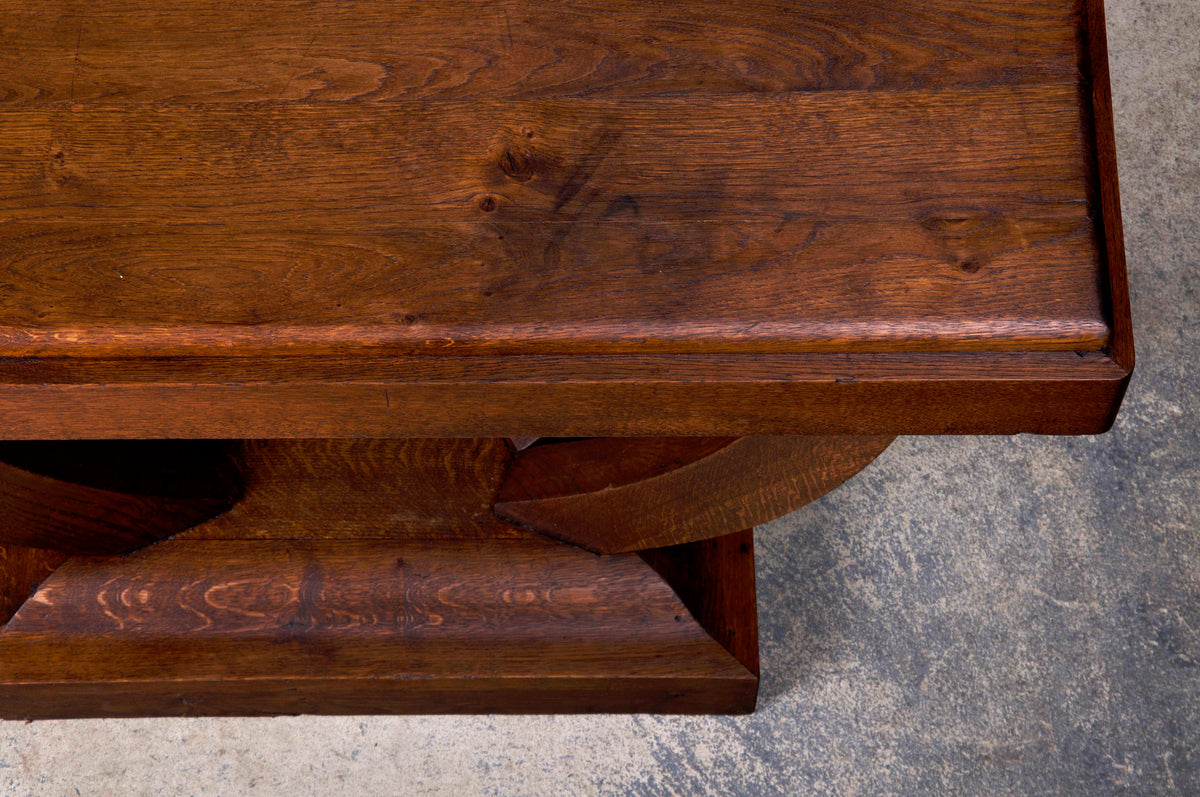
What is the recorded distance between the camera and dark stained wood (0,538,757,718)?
51.1 inches

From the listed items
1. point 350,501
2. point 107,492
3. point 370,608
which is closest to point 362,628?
point 370,608

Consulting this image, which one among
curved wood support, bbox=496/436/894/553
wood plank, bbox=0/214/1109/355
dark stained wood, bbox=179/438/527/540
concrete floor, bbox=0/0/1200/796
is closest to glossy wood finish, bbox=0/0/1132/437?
wood plank, bbox=0/214/1109/355

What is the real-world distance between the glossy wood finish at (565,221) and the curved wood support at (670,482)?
18 cm

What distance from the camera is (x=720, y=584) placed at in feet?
4.38

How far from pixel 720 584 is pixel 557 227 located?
608 millimetres

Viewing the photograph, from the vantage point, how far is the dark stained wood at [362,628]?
1.30 m

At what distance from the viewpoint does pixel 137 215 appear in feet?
2.95

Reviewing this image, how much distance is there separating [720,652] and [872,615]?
0.26 meters

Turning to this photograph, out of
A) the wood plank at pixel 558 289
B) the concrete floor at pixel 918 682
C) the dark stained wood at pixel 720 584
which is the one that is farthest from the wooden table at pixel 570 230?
the concrete floor at pixel 918 682

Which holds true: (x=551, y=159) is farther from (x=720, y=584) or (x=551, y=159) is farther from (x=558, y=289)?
(x=720, y=584)

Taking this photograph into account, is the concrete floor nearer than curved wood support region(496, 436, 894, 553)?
No

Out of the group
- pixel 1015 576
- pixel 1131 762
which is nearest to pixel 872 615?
pixel 1015 576

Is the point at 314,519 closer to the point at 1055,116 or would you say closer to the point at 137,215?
the point at 137,215

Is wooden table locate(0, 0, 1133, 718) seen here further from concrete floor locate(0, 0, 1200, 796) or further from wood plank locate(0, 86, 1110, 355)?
concrete floor locate(0, 0, 1200, 796)
